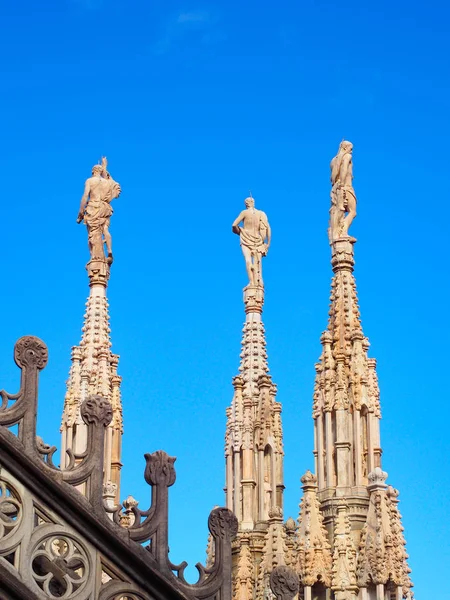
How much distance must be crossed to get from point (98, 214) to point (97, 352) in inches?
139

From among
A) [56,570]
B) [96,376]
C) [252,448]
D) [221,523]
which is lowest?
[56,570]

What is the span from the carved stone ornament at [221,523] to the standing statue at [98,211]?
2031cm

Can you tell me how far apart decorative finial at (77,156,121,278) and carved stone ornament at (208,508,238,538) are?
20163mm

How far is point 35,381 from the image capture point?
11297mm

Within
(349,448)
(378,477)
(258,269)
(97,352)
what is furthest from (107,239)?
(378,477)

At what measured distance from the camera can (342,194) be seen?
85.8 feet

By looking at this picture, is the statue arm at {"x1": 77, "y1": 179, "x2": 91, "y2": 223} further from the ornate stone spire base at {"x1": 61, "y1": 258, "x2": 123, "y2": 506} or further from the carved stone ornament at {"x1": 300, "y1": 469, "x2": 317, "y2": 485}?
the carved stone ornament at {"x1": 300, "y1": 469, "x2": 317, "y2": 485}

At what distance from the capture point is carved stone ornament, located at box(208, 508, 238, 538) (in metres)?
11.5

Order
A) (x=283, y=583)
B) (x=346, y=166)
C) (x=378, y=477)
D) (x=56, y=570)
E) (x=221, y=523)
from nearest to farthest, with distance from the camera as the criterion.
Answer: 1. (x=56, y=570)
2. (x=283, y=583)
3. (x=221, y=523)
4. (x=378, y=477)
5. (x=346, y=166)

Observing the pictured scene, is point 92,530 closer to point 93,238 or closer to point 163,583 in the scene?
point 163,583

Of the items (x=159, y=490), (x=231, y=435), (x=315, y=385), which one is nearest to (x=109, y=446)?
(x=231, y=435)

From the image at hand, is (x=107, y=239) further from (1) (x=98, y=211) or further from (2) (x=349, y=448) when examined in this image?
(2) (x=349, y=448)

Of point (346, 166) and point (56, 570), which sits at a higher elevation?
point (346, 166)

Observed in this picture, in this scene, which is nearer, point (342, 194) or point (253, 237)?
point (342, 194)
